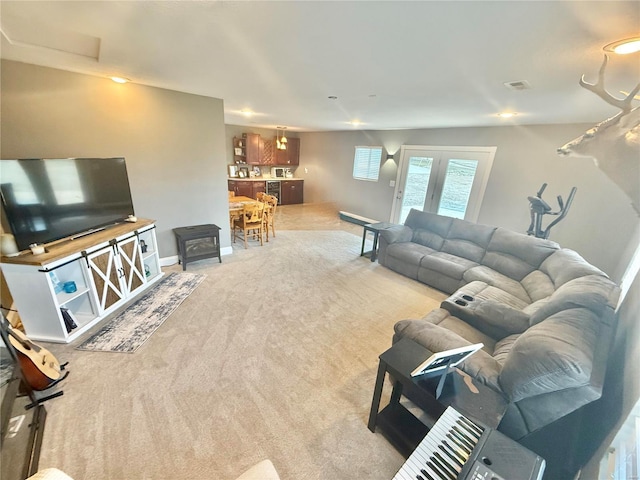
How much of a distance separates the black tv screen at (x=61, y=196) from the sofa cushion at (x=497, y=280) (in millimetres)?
4425

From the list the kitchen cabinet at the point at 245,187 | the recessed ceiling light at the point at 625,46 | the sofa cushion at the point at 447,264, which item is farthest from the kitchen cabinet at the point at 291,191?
the recessed ceiling light at the point at 625,46

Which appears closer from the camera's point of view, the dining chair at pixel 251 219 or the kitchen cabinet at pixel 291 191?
the dining chair at pixel 251 219

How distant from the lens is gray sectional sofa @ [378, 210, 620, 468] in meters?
1.21

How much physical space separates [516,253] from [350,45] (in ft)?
10.8

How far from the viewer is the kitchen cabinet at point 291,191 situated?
324 inches

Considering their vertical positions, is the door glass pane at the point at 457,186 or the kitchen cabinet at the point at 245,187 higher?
the door glass pane at the point at 457,186

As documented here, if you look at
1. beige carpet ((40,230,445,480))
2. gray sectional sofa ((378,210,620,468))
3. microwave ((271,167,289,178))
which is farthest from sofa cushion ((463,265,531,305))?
microwave ((271,167,289,178))

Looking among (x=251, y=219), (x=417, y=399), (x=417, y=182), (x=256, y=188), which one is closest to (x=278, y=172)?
(x=256, y=188)

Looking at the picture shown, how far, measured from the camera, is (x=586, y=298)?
5.23ft

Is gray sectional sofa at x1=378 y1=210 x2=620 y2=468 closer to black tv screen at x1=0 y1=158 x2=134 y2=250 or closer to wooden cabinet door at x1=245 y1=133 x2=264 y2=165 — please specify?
black tv screen at x1=0 y1=158 x2=134 y2=250

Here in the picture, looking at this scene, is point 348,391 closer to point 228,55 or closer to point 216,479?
point 216,479

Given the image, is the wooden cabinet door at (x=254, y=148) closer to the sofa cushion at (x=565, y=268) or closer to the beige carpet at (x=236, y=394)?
the beige carpet at (x=236, y=394)

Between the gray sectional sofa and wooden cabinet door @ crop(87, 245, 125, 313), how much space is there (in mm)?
2919

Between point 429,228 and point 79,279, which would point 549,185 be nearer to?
point 429,228
